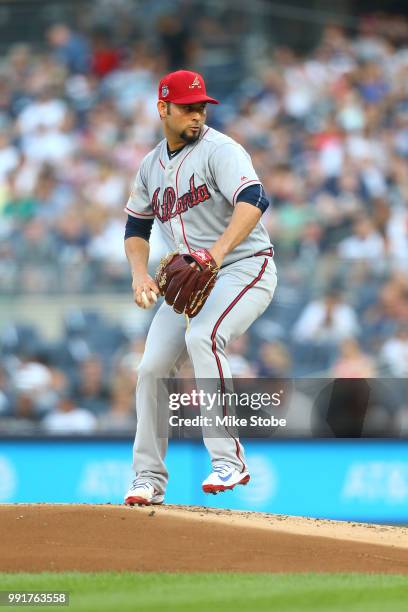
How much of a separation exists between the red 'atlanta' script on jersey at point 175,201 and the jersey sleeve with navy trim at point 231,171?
93mm

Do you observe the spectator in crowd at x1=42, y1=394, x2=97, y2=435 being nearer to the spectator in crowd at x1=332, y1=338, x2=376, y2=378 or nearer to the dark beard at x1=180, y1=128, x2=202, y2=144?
the spectator in crowd at x1=332, y1=338, x2=376, y2=378

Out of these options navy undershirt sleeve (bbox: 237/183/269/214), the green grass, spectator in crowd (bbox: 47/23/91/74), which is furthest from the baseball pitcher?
spectator in crowd (bbox: 47/23/91/74)

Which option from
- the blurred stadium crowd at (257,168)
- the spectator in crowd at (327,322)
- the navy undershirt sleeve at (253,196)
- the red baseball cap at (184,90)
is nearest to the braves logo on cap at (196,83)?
the red baseball cap at (184,90)

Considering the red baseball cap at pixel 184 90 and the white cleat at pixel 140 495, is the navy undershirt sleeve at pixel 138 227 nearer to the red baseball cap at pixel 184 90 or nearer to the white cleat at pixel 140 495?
the red baseball cap at pixel 184 90

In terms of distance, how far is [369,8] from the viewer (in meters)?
16.0

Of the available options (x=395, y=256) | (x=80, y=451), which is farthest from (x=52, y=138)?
(x=80, y=451)

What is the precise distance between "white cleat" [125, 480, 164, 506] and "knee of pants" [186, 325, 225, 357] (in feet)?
2.28

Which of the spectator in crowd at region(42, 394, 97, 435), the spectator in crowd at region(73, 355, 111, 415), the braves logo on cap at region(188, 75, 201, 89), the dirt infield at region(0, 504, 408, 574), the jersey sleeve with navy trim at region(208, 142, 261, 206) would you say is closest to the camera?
the dirt infield at region(0, 504, 408, 574)

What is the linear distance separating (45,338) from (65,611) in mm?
6976

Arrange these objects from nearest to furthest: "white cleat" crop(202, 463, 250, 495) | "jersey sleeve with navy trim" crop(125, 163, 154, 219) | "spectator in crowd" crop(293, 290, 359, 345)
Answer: "white cleat" crop(202, 463, 250, 495)
"jersey sleeve with navy trim" crop(125, 163, 154, 219)
"spectator in crowd" crop(293, 290, 359, 345)

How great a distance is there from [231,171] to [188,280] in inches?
21.3

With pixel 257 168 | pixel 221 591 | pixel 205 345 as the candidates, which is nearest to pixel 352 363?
pixel 257 168

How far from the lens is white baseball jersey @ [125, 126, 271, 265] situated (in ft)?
17.4

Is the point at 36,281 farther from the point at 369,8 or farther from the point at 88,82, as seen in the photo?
the point at 369,8
